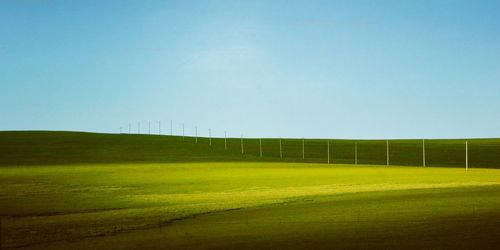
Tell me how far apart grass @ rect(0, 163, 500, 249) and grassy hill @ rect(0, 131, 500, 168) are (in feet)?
135

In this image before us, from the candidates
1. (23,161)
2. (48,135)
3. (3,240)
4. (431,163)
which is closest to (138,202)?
(3,240)

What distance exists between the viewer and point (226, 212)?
2320 cm

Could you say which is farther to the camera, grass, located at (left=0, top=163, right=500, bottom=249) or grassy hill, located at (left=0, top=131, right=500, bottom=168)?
grassy hill, located at (left=0, top=131, right=500, bottom=168)

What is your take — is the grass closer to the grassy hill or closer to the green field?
the green field

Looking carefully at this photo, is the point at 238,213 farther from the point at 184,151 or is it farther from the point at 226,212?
the point at 184,151

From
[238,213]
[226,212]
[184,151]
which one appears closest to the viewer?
[238,213]

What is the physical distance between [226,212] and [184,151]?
227 ft

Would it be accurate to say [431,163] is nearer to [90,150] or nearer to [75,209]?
[90,150]

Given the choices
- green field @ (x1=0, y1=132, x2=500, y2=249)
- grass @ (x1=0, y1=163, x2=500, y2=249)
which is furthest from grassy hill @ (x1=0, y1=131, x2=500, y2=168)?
grass @ (x1=0, y1=163, x2=500, y2=249)

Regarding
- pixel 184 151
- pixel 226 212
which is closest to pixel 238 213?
pixel 226 212

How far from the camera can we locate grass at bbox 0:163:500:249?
641 inches

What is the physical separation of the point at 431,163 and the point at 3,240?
72.8 meters

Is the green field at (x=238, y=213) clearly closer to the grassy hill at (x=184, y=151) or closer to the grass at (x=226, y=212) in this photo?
the grass at (x=226, y=212)

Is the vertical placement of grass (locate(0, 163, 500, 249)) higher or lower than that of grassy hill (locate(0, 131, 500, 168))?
lower
